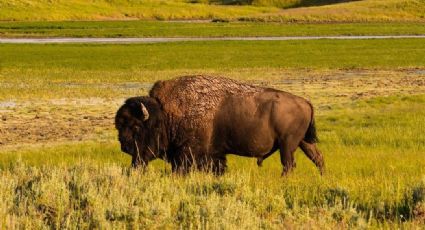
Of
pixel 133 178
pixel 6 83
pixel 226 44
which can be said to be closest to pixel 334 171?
pixel 133 178

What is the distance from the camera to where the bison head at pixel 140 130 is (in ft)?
35.8

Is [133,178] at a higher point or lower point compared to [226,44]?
higher

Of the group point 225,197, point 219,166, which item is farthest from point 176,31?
point 225,197

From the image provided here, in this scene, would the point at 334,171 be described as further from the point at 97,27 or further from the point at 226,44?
the point at 97,27

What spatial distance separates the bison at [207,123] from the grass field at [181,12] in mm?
89199

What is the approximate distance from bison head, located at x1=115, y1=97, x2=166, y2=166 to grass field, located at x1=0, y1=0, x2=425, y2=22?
89878 mm

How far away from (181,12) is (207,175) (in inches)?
4328

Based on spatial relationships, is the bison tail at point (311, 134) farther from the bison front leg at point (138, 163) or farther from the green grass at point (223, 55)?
the green grass at point (223, 55)

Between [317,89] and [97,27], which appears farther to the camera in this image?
[97,27]

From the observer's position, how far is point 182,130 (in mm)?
11078

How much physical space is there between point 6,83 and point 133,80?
5.52 m

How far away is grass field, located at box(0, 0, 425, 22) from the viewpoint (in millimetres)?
100875

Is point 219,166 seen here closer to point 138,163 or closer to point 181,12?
point 138,163

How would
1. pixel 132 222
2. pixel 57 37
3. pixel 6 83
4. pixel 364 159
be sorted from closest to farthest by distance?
pixel 132 222, pixel 364 159, pixel 6 83, pixel 57 37
